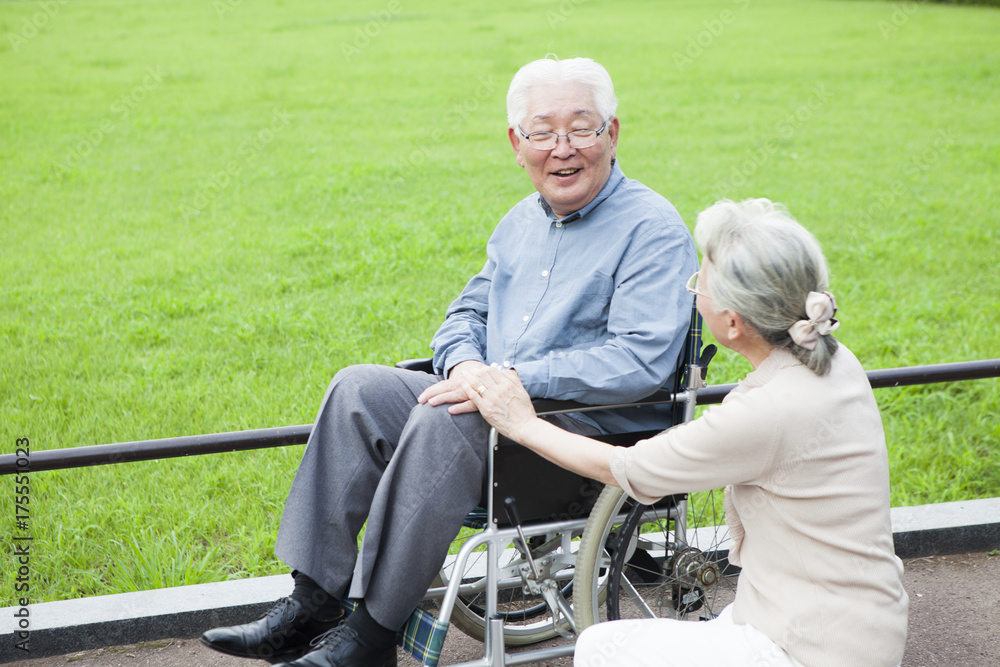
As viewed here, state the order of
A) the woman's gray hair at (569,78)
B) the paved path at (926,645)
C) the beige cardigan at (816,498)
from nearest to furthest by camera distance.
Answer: the beige cardigan at (816,498) → the woman's gray hair at (569,78) → the paved path at (926,645)

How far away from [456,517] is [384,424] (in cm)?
40

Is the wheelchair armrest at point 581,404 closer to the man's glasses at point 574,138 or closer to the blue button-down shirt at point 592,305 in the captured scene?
the blue button-down shirt at point 592,305

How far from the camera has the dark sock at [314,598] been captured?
2.38 meters

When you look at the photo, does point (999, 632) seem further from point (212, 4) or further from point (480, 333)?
point (212, 4)

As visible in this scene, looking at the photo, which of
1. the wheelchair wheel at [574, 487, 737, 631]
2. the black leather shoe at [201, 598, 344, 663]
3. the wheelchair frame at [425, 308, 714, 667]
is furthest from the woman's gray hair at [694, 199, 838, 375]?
the black leather shoe at [201, 598, 344, 663]

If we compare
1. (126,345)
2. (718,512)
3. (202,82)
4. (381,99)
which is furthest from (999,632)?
(202,82)

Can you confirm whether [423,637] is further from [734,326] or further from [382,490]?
[734,326]

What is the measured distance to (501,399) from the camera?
2277 millimetres

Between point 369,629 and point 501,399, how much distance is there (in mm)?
662

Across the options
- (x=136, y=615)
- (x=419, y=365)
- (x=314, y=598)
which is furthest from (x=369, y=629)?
(x=136, y=615)

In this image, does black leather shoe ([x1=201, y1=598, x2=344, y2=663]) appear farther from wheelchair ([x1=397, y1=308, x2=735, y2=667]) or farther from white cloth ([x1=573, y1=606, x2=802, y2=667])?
white cloth ([x1=573, y1=606, x2=802, y2=667])

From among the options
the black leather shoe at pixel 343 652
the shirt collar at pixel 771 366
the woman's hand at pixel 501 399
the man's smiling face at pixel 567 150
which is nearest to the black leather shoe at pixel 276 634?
the black leather shoe at pixel 343 652

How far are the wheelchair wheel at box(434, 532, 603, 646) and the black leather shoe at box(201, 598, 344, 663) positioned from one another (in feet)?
1.31

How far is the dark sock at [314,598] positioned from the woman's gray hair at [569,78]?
147cm
